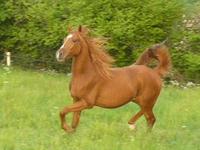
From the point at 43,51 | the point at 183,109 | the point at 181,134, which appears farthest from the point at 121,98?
the point at 43,51

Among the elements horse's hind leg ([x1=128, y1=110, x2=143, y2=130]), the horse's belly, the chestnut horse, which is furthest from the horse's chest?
horse's hind leg ([x1=128, y1=110, x2=143, y2=130])

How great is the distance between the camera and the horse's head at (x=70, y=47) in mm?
8727

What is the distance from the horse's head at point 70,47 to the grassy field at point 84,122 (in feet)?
3.86

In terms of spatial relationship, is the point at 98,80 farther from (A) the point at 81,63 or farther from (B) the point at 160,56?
(B) the point at 160,56

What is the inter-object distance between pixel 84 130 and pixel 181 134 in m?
1.56

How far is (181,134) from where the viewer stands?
32.2ft

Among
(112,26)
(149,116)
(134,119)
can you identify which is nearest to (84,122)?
(134,119)

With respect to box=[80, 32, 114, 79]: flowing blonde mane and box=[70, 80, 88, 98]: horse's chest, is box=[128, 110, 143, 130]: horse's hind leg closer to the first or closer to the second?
box=[80, 32, 114, 79]: flowing blonde mane

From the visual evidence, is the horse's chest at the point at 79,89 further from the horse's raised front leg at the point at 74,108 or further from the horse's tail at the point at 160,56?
the horse's tail at the point at 160,56

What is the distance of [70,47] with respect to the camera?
8797 mm

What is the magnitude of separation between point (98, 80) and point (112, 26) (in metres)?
6.29

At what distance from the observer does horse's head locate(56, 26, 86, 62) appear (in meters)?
8.73

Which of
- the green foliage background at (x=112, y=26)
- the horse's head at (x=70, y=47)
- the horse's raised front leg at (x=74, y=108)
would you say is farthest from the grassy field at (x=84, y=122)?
the green foliage background at (x=112, y=26)

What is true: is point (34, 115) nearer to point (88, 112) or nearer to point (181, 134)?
point (88, 112)
